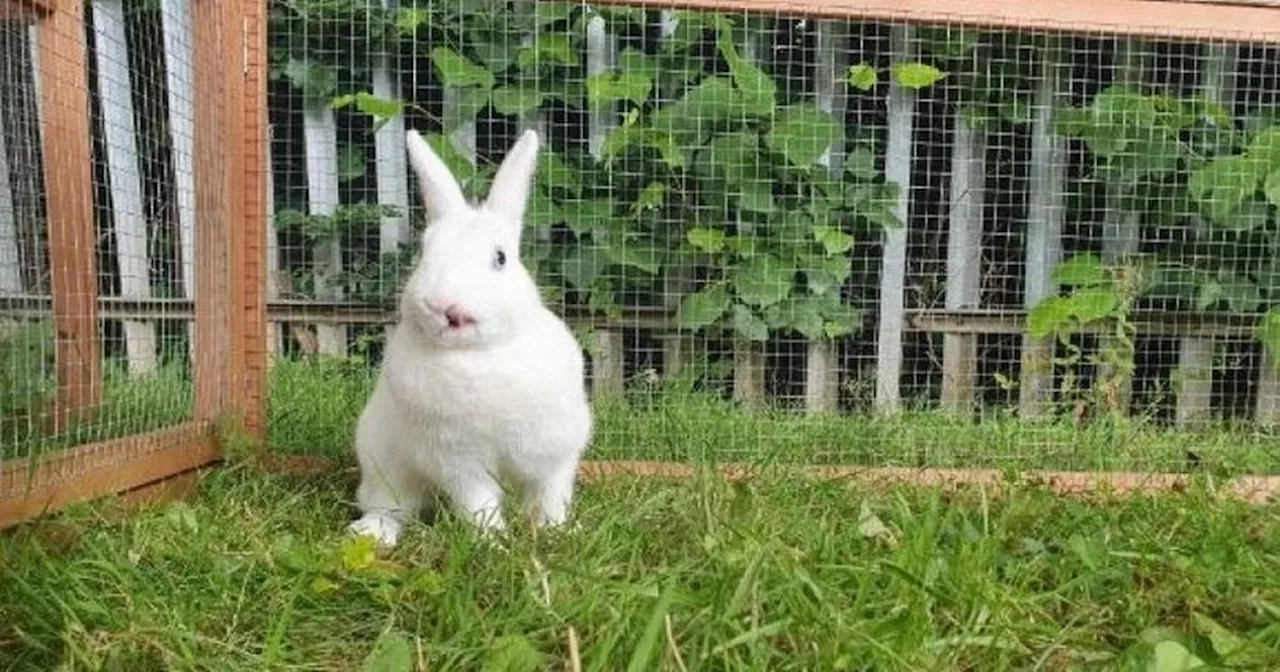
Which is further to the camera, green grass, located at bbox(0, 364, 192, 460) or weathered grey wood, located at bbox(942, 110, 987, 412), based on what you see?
weathered grey wood, located at bbox(942, 110, 987, 412)

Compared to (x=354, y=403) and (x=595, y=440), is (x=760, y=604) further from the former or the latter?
(x=354, y=403)

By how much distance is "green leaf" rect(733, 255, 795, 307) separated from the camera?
388cm

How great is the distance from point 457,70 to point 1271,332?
8.93 ft

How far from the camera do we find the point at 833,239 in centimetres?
385

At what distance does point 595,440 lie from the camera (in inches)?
132

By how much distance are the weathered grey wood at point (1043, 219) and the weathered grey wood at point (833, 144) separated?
62cm

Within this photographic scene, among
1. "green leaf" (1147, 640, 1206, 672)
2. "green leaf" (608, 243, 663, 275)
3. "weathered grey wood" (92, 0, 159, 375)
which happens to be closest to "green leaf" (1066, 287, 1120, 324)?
"green leaf" (608, 243, 663, 275)

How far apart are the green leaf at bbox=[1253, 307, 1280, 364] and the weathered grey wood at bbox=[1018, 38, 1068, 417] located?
2.19 ft

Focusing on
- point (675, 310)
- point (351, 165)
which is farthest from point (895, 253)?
point (351, 165)

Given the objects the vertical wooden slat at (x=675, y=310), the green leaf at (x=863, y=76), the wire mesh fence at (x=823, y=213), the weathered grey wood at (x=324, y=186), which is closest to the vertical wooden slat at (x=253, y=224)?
the wire mesh fence at (x=823, y=213)

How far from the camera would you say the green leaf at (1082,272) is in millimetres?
3857

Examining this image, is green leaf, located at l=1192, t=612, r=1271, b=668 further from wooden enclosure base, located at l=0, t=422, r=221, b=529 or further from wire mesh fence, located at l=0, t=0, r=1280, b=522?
wooden enclosure base, located at l=0, t=422, r=221, b=529

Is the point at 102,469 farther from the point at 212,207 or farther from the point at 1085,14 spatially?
the point at 1085,14

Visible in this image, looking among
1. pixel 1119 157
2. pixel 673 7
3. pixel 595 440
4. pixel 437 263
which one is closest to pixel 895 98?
pixel 1119 157
